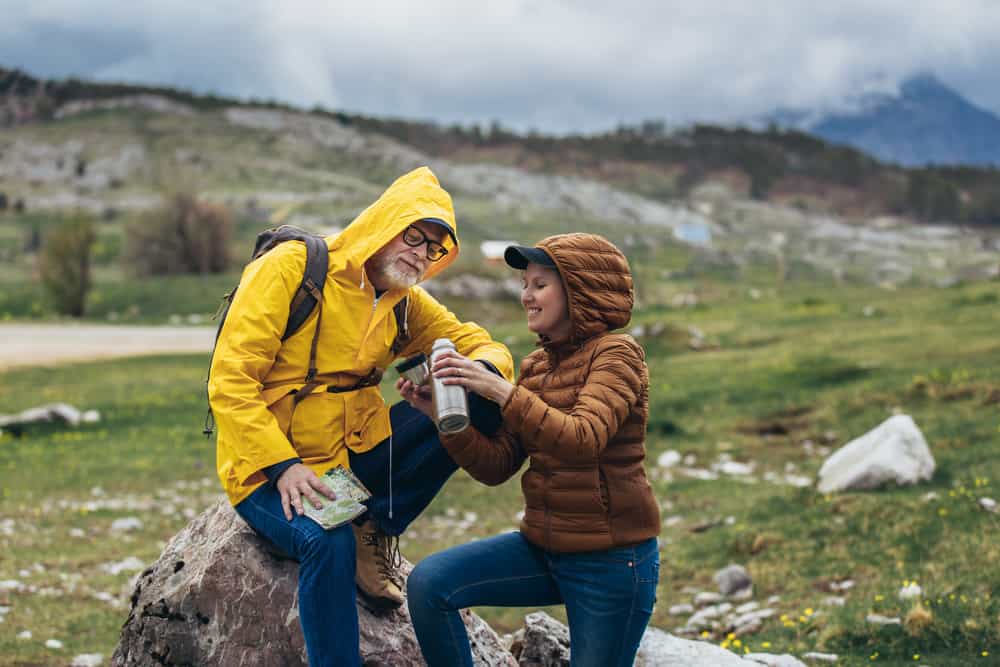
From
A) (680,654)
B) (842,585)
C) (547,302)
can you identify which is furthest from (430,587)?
(842,585)

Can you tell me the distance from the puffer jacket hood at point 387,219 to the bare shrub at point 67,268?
40.7 metres

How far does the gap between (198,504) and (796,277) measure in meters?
60.9

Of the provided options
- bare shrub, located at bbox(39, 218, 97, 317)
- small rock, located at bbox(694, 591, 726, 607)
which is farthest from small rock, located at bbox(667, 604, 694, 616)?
→ bare shrub, located at bbox(39, 218, 97, 317)

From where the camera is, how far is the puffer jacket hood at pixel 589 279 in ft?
16.3

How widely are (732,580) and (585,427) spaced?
635 cm

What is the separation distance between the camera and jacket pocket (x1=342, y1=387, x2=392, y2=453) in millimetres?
5508

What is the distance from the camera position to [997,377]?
15922mm

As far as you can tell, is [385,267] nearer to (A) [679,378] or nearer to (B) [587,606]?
(B) [587,606]

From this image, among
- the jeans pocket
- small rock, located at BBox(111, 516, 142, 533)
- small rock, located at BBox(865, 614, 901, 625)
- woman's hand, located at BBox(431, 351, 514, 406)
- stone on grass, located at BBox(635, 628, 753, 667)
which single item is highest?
woman's hand, located at BBox(431, 351, 514, 406)

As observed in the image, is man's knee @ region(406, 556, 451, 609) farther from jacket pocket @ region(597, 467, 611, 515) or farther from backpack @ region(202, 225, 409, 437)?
backpack @ region(202, 225, 409, 437)

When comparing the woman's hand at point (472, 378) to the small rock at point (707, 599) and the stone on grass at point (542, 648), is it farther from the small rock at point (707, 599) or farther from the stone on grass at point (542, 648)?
the small rock at point (707, 599)

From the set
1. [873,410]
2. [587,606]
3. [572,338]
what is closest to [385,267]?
[572,338]

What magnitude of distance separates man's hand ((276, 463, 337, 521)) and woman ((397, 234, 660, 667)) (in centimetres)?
62

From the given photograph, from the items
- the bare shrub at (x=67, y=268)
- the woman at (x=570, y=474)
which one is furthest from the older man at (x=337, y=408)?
the bare shrub at (x=67, y=268)
